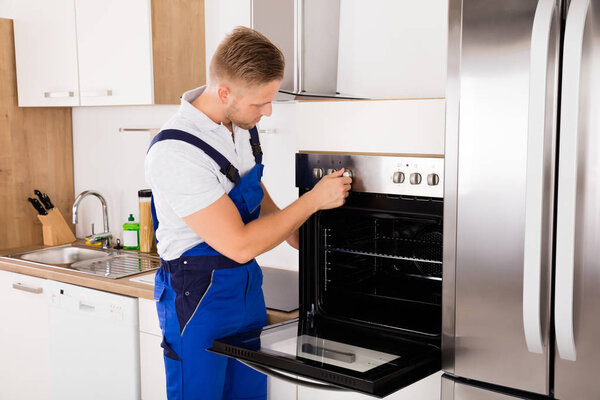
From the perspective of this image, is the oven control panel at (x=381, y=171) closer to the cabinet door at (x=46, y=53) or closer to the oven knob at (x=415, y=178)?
the oven knob at (x=415, y=178)

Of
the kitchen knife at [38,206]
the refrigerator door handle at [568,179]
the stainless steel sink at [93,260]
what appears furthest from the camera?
the kitchen knife at [38,206]

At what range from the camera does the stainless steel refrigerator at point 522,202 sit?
1212mm

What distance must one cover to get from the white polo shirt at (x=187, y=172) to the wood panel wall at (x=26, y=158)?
1.65 m

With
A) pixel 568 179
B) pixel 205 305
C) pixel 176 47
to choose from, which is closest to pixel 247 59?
pixel 205 305

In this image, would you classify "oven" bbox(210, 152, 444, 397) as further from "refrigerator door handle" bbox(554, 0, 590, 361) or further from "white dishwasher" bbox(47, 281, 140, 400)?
"white dishwasher" bbox(47, 281, 140, 400)

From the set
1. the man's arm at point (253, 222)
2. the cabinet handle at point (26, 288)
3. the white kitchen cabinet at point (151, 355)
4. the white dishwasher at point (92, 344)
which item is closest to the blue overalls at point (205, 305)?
the man's arm at point (253, 222)

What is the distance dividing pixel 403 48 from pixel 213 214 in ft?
3.27

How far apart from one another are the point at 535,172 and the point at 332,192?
20.3 inches

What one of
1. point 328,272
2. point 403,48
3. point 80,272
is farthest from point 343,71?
point 80,272

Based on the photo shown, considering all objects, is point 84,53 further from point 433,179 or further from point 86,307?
point 433,179

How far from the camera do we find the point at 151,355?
7.65ft

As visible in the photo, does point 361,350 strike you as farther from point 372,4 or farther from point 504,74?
point 372,4

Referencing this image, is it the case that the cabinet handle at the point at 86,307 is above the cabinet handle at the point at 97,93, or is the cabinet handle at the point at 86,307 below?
below

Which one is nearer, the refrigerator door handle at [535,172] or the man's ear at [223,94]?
the refrigerator door handle at [535,172]
